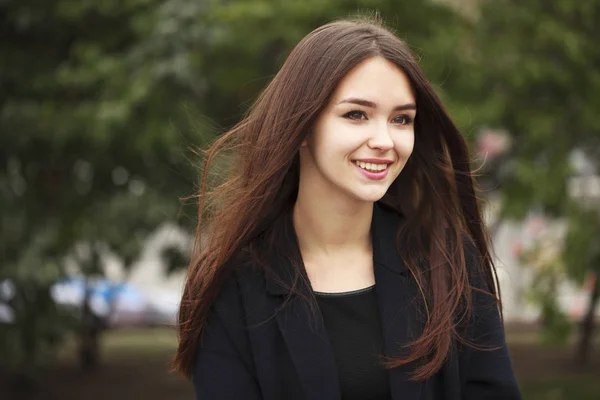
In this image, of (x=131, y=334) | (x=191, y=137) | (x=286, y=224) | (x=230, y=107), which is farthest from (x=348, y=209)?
(x=131, y=334)

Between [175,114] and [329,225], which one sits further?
[175,114]

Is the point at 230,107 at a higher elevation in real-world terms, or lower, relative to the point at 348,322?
higher

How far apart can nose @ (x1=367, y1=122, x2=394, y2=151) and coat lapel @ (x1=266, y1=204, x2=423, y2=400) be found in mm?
335

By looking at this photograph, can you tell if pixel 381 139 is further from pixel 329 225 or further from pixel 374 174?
pixel 329 225

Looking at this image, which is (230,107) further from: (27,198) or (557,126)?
(557,126)

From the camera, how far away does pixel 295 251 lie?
262 centimetres

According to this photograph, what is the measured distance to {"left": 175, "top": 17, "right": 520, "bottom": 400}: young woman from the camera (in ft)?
7.91

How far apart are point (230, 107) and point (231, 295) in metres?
7.24

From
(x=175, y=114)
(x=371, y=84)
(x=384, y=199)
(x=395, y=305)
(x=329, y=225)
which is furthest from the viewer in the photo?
(x=175, y=114)

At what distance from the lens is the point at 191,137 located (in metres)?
8.30

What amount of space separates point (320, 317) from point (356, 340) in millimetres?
114

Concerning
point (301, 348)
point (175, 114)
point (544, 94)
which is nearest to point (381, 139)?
point (301, 348)

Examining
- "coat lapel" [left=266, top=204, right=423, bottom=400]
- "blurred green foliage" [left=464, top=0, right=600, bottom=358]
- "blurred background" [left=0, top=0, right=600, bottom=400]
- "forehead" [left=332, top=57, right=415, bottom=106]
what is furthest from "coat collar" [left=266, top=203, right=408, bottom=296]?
"blurred green foliage" [left=464, top=0, right=600, bottom=358]

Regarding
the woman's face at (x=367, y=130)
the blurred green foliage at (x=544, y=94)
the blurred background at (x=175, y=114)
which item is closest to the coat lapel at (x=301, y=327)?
the woman's face at (x=367, y=130)
